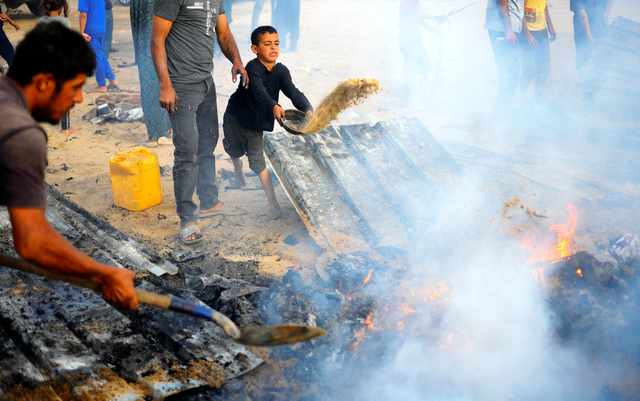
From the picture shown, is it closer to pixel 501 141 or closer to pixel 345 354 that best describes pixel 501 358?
pixel 345 354

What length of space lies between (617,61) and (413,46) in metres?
3.28

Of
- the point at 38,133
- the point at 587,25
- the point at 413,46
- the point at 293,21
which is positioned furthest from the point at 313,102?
the point at 38,133

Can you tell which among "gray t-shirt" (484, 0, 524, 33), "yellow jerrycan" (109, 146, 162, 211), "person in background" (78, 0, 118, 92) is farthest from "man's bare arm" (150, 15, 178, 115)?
"gray t-shirt" (484, 0, 524, 33)

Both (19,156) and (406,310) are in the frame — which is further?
(406,310)

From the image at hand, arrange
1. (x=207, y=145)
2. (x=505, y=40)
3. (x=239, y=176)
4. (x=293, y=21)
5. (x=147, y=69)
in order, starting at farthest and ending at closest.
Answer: (x=293, y=21) → (x=505, y=40) → (x=147, y=69) → (x=239, y=176) → (x=207, y=145)

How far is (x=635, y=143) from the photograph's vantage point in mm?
5664

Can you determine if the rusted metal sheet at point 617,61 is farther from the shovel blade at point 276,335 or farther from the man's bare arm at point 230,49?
the shovel blade at point 276,335

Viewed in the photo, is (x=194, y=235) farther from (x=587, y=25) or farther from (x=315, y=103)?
(x=587, y=25)

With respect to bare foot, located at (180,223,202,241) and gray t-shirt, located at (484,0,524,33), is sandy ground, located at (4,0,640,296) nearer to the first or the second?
bare foot, located at (180,223,202,241)

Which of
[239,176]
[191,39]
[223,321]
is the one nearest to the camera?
[223,321]

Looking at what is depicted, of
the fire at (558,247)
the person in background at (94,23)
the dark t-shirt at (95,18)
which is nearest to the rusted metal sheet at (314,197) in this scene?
the fire at (558,247)

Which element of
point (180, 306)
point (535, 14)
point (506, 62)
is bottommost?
point (180, 306)

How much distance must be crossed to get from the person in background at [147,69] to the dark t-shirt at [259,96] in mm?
2276

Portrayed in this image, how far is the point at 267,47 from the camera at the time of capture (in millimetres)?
3811
